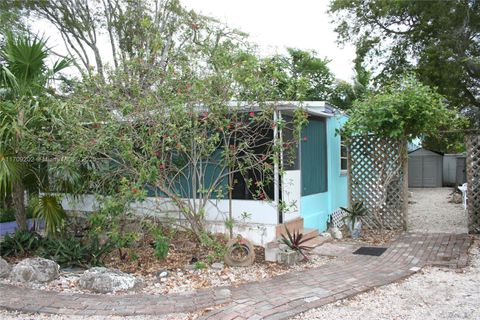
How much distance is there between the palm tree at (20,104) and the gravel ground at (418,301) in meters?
4.60

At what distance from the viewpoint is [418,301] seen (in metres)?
4.44

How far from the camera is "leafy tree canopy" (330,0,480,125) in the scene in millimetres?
15664

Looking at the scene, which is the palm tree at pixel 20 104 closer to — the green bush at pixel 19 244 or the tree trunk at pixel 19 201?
the tree trunk at pixel 19 201

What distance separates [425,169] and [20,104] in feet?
61.7

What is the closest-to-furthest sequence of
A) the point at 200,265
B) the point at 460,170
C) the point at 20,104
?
the point at 200,265 → the point at 20,104 → the point at 460,170

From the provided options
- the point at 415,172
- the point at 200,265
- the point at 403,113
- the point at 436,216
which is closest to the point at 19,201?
the point at 200,265

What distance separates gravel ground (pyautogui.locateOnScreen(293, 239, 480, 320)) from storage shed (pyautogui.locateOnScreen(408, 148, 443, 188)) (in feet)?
50.7

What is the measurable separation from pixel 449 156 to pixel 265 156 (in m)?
17.1

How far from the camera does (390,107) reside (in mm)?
7789

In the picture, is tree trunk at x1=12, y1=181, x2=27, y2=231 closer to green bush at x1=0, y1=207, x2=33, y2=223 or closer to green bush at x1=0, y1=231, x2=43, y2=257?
green bush at x1=0, y1=231, x2=43, y2=257

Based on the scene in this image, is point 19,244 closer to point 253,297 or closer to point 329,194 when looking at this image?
point 253,297

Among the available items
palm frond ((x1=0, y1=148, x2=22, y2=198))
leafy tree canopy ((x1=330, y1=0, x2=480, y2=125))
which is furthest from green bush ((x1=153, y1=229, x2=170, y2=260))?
leafy tree canopy ((x1=330, y1=0, x2=480, y2=125))

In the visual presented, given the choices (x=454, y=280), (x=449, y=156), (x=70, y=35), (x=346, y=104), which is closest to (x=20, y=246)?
(x=454, y=280)

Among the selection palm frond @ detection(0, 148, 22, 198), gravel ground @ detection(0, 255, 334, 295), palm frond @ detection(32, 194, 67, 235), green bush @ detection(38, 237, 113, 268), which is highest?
palm frond @ detection(0, 148, 22, 198)
